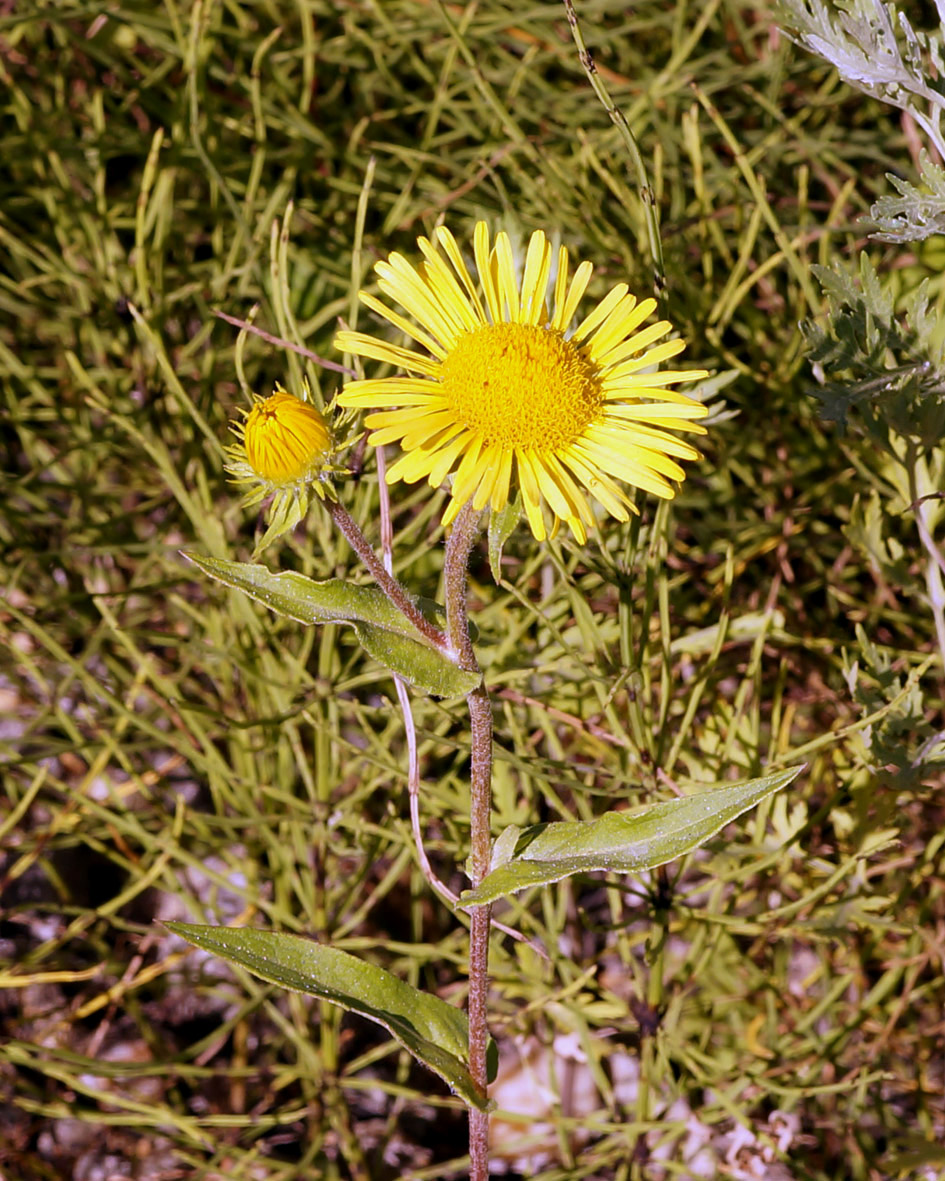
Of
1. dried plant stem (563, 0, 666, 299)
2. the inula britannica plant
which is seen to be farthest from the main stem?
dried plant stem (563, 0, 666, 299)

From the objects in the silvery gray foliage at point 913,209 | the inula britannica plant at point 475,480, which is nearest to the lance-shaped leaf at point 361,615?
the inula britannica plant at point 475,480

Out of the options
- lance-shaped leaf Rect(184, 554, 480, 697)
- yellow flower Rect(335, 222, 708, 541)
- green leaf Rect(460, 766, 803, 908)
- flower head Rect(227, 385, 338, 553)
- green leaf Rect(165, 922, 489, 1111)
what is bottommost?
green leaf Rect(165, 922, 489, 1111)

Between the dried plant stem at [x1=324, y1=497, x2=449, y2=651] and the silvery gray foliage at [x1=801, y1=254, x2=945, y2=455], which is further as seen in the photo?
the silvery gray foliage at [x1=801, y1=254, x2=945, y2=455]

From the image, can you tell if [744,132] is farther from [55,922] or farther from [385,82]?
[55,922]

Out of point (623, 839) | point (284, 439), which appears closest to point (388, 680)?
point (623, 839)

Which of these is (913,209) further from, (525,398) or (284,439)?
(284,439)

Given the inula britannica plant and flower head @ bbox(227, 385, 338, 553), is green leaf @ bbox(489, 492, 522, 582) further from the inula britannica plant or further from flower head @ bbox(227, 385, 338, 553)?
flower head @ bbox(227, 385, 338, 553)
